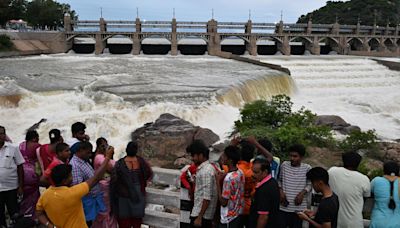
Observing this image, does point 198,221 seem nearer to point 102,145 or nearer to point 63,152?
point 102,145

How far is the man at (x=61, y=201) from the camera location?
3365 mm

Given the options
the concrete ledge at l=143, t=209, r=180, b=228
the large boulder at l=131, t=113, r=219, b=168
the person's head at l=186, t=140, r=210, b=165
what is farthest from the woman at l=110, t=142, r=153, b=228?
the large boulder at l=131, t=113, r=219, b=168

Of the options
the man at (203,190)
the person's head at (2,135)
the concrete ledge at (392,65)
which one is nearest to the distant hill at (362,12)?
the concrete ledge at (392,65)

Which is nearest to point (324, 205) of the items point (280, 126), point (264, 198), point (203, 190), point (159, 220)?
point (264, 198)

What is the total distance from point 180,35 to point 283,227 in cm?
3734

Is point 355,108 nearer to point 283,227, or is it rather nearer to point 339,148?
point 339,148

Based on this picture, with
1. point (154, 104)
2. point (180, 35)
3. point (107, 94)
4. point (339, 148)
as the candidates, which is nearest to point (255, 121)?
point (339, 148)

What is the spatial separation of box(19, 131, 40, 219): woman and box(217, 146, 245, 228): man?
2528mm

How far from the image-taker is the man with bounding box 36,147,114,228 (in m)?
3.37

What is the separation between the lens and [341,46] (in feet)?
147

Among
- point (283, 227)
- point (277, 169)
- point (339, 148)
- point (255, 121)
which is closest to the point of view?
point (283, 227)

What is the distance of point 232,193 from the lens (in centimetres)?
370

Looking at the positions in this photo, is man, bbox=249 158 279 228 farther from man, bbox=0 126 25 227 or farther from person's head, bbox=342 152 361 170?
man, bbox=0 126 25 227

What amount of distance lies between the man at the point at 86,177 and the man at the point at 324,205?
6.82 ft
